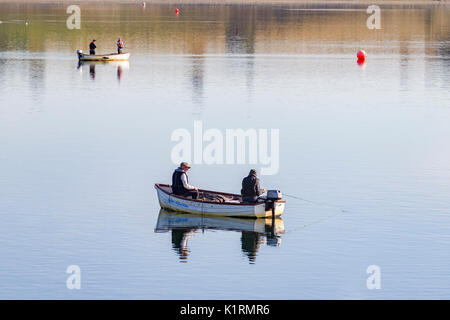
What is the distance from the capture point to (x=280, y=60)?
131 meters

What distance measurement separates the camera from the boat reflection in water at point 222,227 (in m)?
42.9

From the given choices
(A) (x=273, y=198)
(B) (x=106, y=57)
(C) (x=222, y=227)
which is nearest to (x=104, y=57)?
(B) (x=106, y=57)

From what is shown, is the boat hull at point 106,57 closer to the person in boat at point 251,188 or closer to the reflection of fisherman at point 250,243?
the person in boat at point 251,188

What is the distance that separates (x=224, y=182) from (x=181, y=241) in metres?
11.6

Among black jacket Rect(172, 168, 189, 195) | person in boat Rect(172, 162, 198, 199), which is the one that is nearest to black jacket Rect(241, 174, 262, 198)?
person in boat Rect(172, 162, 198, 199)

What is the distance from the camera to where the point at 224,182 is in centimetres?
5434

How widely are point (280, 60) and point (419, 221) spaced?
8663cm

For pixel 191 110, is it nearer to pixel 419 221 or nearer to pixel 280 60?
pixel 419 221

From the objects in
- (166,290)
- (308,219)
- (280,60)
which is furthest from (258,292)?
(280,60)

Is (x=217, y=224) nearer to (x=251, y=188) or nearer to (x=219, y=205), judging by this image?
(x=219, y=205)

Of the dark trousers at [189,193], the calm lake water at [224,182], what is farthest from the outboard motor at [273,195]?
the dark trousers at [189,193]

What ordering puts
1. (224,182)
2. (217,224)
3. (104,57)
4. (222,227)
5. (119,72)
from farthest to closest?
(104,57)
(119,72)
(224,182)
(217,224)
(222,227)
